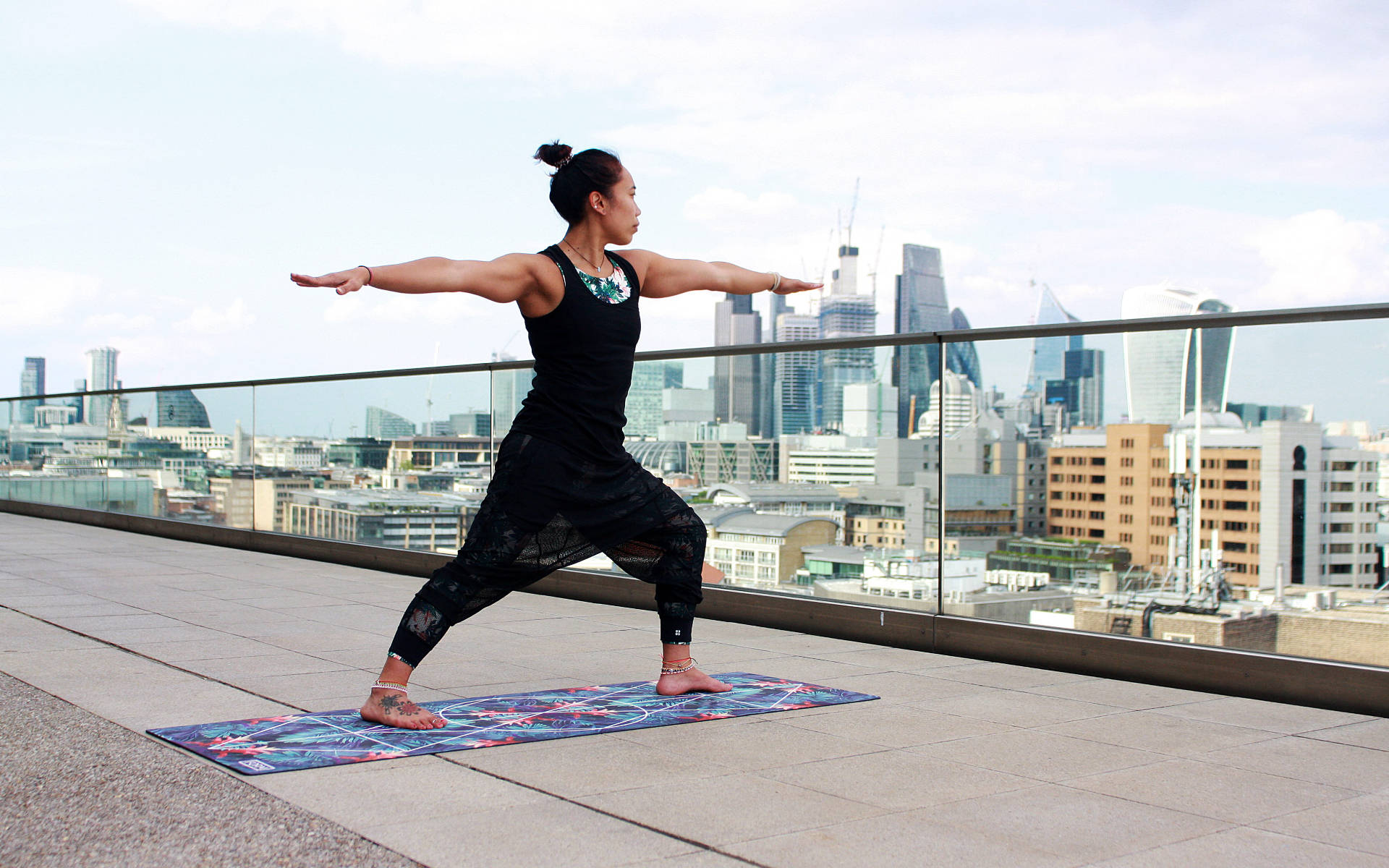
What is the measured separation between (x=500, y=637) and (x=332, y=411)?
398cm

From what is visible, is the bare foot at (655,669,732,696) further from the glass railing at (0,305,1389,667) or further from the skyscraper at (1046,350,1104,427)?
the skyscraper at (1046,350,1104,427)

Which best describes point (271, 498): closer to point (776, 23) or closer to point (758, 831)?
point (758, 831)

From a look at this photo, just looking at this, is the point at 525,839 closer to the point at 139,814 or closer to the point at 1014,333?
the point at 139,814

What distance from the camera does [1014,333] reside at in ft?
14.2

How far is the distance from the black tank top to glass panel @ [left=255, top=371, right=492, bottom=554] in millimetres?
3748

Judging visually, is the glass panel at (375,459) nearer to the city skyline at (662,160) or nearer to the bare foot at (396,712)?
the city skyline at (662,160)

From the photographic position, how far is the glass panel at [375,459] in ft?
23.5

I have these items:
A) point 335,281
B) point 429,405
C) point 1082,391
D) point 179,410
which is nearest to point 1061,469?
point 1082,391

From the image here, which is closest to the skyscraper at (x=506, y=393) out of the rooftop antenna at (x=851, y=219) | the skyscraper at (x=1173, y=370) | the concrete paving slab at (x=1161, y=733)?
the skyscraper at (x=1173, y=370)

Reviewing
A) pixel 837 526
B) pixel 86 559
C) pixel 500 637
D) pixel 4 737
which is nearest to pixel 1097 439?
pixel 837 526

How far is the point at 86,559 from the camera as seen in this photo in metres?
7.61

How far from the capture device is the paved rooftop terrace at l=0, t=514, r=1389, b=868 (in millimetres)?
2127

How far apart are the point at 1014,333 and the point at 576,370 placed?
1780mm

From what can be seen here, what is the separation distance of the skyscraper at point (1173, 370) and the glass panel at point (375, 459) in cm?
392
